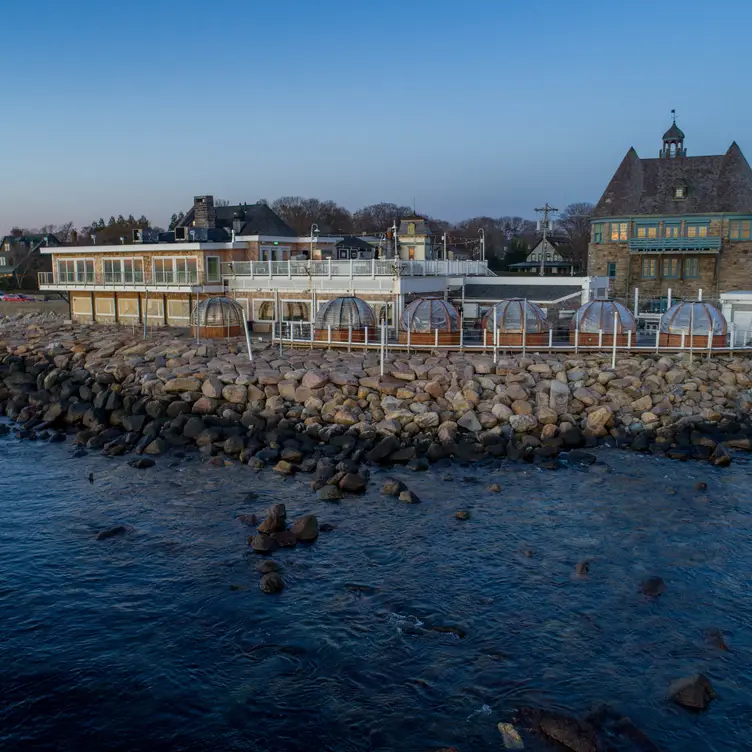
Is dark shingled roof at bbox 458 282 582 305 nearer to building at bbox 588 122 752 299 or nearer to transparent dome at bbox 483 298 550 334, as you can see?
transparent dome at bbox 483 298 550 334

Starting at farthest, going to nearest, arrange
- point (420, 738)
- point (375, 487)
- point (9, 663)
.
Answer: point (375, 487) < point (9, 663) < point (420, 738)

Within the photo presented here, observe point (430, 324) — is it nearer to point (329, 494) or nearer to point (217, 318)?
point (217, 318)

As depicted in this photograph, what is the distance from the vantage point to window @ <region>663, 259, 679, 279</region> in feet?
174

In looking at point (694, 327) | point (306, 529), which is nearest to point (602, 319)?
point (694, 327)

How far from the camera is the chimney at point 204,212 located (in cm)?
4728

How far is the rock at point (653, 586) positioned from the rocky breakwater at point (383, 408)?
311 inches

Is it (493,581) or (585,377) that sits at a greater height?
(585,377)

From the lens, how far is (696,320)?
3372 centimetres

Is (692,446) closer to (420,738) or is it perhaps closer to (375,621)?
(375,621)

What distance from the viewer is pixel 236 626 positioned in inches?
581

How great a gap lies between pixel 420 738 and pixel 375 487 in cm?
1121

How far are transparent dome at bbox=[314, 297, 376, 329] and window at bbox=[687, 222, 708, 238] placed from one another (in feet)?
88.2

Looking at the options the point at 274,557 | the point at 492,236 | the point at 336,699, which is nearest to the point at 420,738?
the point at 336,699

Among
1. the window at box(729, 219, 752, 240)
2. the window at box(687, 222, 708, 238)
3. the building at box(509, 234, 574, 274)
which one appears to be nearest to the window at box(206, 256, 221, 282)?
the window at box(687, 222, 708, 238)
